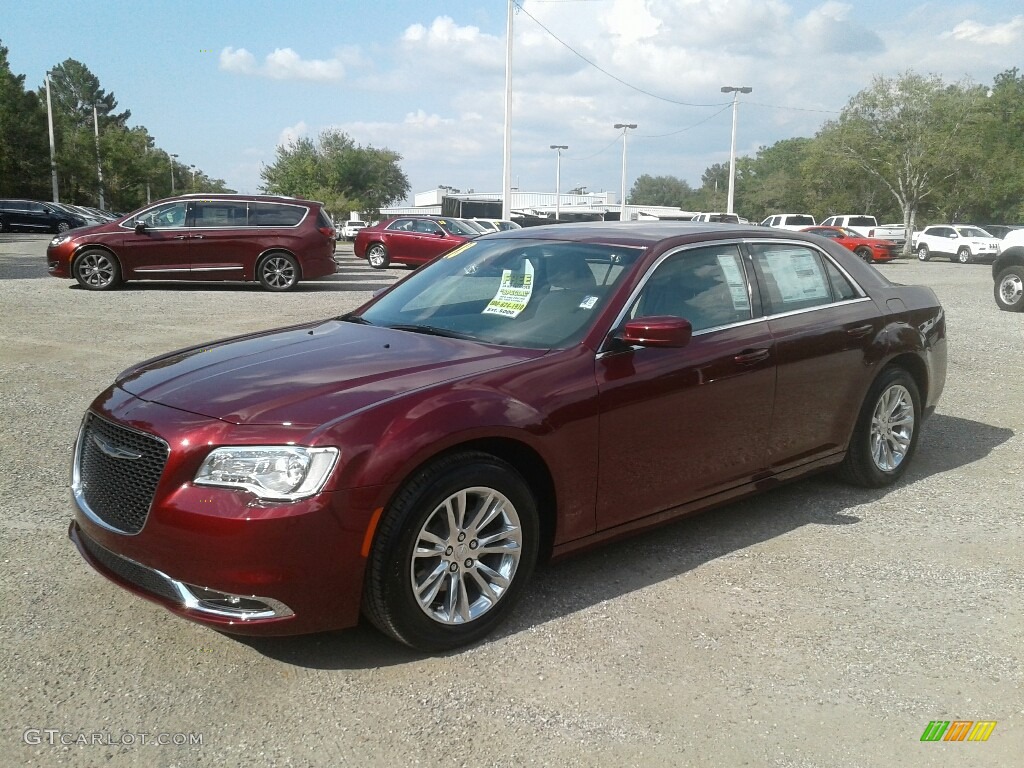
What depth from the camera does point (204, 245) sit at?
16.5 meters

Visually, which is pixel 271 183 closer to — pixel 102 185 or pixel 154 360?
pixel 102 185

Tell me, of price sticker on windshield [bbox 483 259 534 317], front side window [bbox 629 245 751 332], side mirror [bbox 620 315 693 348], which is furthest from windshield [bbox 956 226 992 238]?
side mirror [bbox 620 315 693 348]

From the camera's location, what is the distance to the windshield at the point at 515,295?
4.04m

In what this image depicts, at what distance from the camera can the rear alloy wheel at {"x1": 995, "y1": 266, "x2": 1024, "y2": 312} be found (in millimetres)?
15805

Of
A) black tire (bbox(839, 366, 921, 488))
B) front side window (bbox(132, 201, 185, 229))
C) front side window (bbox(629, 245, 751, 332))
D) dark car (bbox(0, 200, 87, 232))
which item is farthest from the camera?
dark car (bbox(0, 200, 87, 232))

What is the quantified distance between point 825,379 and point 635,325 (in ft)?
5.17

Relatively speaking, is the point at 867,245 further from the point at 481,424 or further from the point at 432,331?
the point at 481,424

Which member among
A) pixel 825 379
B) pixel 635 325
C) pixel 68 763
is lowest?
pixel 68 763

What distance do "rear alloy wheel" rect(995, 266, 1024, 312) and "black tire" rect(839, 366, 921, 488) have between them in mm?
12101

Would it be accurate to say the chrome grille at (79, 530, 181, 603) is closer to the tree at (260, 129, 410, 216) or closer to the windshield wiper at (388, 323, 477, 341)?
the windshield wiper at (388, 323, 477, 341)

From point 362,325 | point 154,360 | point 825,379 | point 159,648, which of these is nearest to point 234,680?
point 159,648

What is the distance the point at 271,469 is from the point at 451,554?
29.3 inches

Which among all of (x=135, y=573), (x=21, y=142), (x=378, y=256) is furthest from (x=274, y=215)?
(x=21, y=142)

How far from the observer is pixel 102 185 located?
5941 centimetres
